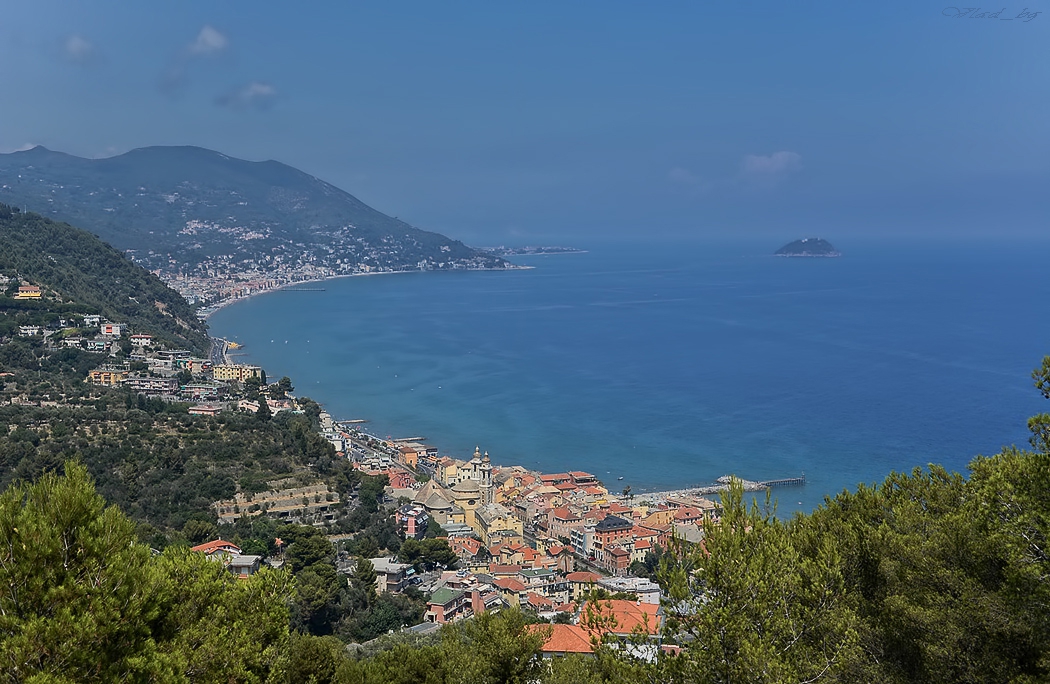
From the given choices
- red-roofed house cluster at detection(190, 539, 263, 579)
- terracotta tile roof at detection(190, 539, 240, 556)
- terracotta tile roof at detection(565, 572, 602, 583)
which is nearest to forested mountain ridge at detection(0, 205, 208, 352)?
terracotta tile roof at detection(190, 539, 240, 556)

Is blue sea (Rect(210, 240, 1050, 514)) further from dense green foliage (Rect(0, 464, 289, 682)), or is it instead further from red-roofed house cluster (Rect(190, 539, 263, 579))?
dense green foliage (Rect(0, 464, 289, 682))

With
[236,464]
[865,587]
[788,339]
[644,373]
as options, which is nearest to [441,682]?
[865,587]

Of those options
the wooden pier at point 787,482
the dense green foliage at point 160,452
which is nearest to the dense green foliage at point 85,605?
the dense green foliage at point 160,452

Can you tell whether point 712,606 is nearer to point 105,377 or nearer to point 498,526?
point 498,526

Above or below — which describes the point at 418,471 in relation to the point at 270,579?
below

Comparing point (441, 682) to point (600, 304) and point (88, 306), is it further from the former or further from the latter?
point (600, 304)

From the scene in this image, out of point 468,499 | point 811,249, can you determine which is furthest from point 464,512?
point 811,249

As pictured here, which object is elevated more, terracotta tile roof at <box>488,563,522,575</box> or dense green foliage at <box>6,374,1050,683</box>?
dense green foliage at <box>6,374,1050,683</box>
